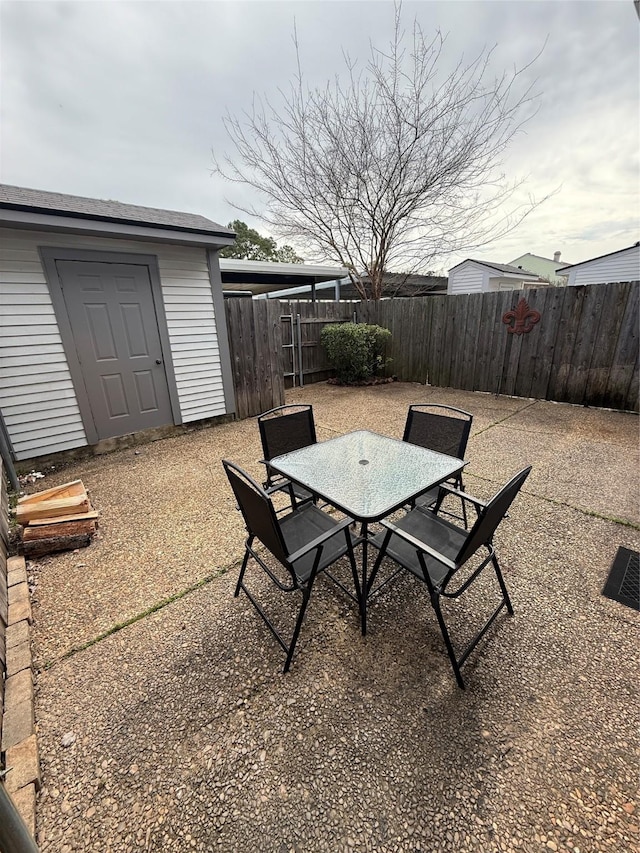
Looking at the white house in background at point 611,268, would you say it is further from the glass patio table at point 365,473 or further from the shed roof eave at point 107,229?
the glass patio table at point 365,473

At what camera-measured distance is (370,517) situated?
5.08ft

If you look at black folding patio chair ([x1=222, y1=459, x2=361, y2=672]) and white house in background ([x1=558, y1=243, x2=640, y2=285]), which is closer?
black folding patio chair ([x1=222, y1=459, x2=361, y2=672])

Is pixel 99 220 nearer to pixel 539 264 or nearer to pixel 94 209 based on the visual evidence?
pixel 94 209

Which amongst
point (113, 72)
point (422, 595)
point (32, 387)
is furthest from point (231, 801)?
point (113, 72)

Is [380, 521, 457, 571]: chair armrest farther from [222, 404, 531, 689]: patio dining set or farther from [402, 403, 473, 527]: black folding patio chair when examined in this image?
[402, 403, 473, 527]: black folding patio chair

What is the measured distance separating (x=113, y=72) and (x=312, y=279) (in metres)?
6.95

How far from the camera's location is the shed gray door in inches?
155

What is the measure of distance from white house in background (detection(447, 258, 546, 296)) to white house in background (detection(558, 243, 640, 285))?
7.10 ft

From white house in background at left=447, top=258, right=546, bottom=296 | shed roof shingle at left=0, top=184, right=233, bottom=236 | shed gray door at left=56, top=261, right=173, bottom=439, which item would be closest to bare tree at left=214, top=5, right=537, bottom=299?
shed roof shingle at left=0, top=184, right=233, bottom=236

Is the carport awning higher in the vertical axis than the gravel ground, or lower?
higher

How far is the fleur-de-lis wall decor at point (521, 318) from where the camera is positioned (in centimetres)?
585

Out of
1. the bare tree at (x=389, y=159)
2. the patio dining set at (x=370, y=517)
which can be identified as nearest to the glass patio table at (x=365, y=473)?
the patio dining set at (x=370, y=517)

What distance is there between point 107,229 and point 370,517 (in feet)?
13.9

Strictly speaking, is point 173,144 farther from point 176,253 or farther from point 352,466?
point 352,466
